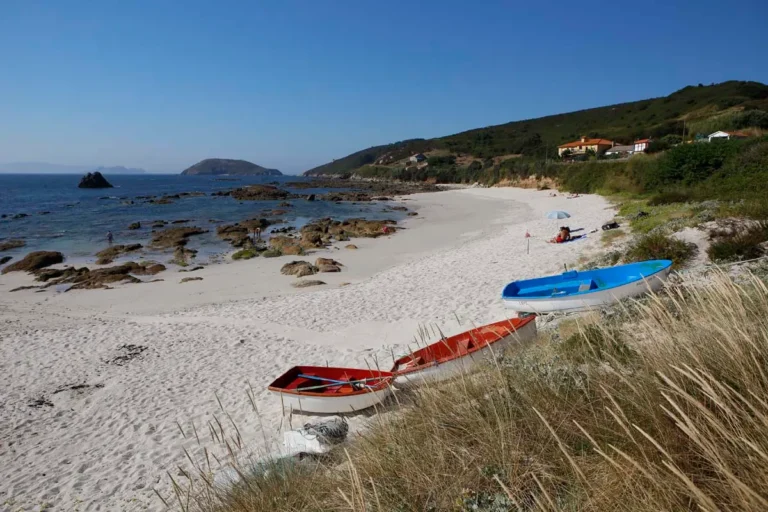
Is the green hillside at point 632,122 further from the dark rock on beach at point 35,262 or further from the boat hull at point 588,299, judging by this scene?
the dark rock on beach at point 35,262

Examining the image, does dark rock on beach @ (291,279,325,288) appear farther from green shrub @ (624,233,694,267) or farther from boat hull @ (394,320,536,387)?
green shrub @ (624,233,694,267)

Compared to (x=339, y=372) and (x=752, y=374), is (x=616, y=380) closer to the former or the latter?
(x=752, y=374)

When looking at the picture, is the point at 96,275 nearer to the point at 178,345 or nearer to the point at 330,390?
the point at 178,345

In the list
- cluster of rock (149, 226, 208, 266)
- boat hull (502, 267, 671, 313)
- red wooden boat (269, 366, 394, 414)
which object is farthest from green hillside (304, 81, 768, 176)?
red wooden boat (269, 366, 394, 414)

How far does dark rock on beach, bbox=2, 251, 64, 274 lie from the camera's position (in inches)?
804

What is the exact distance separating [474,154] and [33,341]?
113 meters

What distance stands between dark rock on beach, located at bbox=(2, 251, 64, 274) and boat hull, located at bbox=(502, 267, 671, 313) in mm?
22527

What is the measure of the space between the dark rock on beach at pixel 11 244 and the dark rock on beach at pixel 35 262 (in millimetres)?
6185

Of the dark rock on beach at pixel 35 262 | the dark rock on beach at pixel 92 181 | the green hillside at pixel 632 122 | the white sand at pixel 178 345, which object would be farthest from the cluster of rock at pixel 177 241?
the dark rock on beach at pixel 92 181

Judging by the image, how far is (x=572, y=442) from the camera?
8.80 feet

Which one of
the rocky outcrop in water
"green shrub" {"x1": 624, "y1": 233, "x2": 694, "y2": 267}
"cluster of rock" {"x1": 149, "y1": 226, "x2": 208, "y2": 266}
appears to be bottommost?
the rocky outcrop in water

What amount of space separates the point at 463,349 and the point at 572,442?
4148mm

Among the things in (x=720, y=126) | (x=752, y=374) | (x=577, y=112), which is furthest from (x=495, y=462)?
(x=577, y=112)

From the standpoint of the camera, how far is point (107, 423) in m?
7.13
